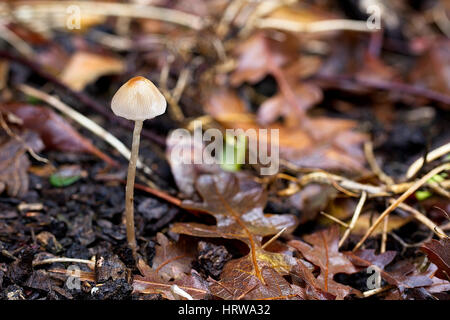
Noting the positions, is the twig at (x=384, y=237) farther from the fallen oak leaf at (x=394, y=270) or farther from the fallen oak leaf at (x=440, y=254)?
the fallen oak leaf at (x=440, y=254)

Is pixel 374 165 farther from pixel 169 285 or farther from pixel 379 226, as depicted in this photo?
pixel 169 285

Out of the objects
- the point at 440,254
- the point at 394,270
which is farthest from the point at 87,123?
the point at 440,254

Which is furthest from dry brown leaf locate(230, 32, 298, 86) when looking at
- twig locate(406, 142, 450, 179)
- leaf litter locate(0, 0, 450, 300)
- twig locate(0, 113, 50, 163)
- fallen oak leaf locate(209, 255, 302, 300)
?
fallen oak leaf locate(209, 255, 302, 300)

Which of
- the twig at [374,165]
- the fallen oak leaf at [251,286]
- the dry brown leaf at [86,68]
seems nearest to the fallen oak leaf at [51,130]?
the dry brown leaf at [86,68]

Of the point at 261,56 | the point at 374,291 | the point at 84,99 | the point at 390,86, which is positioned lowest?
the point at 374,291

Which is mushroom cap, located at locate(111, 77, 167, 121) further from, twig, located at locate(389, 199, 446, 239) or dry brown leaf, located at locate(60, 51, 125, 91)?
dry brown leaf, located at locate(60, 51, 125, 91)

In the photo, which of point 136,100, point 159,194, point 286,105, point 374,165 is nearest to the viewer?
point 136,100
